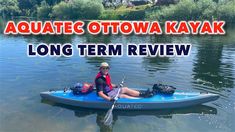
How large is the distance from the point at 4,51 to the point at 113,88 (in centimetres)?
2031

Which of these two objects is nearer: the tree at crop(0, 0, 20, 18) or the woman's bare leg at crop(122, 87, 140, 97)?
the woman's bare leg at crop(122, 87, 140, 97)

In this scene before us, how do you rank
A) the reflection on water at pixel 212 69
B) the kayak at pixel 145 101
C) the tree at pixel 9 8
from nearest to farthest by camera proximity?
the kayak at pixel 145 101 → the reflection on water at pixel 212 69 → the tree at pixel 9 8

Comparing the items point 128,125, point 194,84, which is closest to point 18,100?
point 128,125

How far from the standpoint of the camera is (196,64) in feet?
78.4

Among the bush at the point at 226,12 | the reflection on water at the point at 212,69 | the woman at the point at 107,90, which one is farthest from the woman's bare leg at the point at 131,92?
the bush at the point at 226,12

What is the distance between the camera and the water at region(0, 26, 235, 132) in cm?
1314

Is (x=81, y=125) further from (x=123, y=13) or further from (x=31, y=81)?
(x=123, y=13)

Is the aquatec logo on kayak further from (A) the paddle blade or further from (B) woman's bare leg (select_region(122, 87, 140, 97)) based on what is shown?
(A) the paddle blade

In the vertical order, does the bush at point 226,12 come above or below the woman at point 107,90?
above

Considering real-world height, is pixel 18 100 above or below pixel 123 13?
below

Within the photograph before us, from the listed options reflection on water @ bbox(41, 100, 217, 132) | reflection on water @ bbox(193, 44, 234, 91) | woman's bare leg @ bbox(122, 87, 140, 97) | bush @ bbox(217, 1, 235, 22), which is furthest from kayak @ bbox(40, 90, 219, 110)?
bush @ bbox(217, 1, 235, 22)

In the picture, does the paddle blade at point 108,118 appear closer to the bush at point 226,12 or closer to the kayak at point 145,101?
the kayak at point 145,101

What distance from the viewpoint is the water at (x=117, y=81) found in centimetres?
1314

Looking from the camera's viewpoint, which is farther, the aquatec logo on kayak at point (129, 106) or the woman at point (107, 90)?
the aquatec logo on kayak at point (129, 106)
